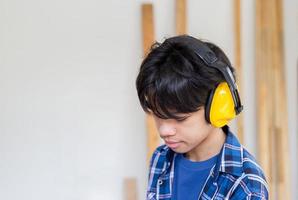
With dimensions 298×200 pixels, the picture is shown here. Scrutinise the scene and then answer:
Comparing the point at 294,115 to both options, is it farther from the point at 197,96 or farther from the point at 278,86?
the point at 197,96

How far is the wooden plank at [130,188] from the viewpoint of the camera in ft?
6.63

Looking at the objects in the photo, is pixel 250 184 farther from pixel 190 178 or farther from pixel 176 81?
pixel 176 81

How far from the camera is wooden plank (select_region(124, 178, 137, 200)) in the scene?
2020 mm

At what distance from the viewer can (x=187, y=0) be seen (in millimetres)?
1995

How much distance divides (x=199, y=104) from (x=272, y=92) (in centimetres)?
125

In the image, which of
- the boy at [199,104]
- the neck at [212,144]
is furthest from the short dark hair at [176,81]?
the neck at [212,144]

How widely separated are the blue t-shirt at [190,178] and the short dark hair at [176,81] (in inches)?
7.1

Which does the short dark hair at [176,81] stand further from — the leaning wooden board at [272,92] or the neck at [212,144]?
the leaning wooden board at [272,92]

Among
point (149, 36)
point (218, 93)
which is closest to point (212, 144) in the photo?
point (218, 93)

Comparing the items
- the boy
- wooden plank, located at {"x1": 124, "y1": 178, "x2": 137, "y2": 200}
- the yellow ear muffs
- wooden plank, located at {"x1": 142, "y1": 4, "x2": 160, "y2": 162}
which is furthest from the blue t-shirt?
wooden plank, located at {"x1": 124, "y1": 178, "x2": 137, "y2": 200}

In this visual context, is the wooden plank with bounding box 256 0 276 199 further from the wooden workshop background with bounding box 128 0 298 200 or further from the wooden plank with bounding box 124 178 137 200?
the wooden plank with bounding box 124 178 137 200

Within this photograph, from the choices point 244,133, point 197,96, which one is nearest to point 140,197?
point 244,133

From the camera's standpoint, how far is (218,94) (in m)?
0.85

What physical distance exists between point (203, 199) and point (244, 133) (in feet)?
3.89
